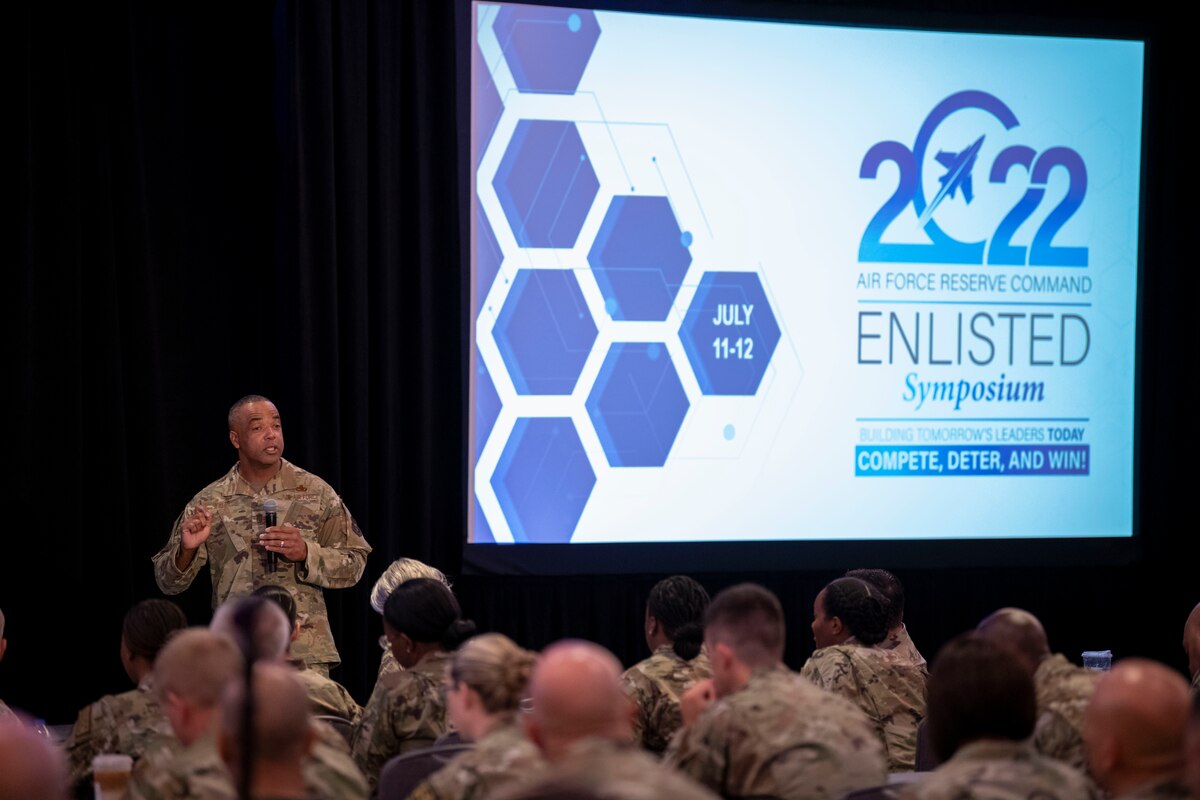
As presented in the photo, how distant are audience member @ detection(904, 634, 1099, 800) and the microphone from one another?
9.68 feet

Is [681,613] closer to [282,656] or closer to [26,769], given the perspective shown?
[282,656]

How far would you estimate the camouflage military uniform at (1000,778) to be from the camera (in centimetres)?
249

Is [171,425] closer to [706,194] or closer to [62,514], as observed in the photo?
[62,514]

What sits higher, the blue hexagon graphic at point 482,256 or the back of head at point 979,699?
the blue hexagon graphic at point 482,256

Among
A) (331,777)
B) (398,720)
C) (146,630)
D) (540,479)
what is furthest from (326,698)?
(540,479)

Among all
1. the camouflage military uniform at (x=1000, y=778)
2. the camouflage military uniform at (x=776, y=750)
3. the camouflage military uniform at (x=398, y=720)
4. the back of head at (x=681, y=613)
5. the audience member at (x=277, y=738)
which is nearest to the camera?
the audience member at (x=277, y=738)

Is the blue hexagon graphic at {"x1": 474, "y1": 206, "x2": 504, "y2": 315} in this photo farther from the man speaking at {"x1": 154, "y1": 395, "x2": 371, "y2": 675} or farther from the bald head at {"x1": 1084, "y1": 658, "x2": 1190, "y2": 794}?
the bald head at {"x1": 1084, "y1": 658, "x2": 1190, "y2": 794}

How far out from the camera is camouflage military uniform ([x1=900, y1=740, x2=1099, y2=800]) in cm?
249

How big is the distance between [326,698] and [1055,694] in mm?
1976

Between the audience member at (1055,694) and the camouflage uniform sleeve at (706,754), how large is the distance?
2.56 feet

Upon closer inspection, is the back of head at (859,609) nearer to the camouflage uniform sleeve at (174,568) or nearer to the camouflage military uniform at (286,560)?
the camouflage military uniform at (286,560)

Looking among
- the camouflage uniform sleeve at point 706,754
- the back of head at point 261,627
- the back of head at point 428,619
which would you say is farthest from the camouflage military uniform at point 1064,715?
the back of head at point 261,627

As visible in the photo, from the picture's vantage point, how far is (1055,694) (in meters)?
3.44

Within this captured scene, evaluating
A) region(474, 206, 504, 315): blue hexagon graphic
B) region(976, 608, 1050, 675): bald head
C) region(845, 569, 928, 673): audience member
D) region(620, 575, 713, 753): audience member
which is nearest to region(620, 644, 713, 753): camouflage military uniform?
region(620, 575, 713, 753): audience member
